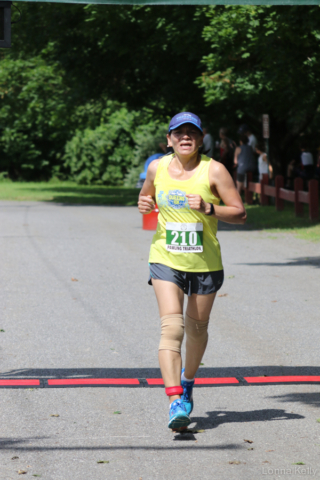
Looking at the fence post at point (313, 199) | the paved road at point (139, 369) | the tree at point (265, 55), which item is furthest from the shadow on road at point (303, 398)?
the fence post at point (313, 199)

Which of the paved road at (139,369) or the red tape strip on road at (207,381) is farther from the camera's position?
the red tape strip on road at (207,381)

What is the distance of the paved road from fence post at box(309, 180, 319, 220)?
15.2 feet

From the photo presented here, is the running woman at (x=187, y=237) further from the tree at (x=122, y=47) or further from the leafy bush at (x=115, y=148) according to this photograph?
the leafy bush at (x=115, y=148)

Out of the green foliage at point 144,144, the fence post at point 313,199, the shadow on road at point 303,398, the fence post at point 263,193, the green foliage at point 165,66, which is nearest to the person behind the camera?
the shadow on road at point 303,398

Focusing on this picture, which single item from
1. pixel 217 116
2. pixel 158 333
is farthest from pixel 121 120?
pixel 158 333

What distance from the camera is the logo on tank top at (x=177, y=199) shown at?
4.69 metres

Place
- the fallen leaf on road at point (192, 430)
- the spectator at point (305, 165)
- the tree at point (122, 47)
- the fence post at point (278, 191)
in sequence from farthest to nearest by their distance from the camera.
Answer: the spectator at point (305, 165) → the tree at point (122, 47) → the fence post at point (278, 191) → the fallen leaf on road at point (192, 430)

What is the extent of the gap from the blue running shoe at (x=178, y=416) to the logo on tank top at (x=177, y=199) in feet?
3.76

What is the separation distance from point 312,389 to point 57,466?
2167mm

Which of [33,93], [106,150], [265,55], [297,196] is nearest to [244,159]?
[297,196]

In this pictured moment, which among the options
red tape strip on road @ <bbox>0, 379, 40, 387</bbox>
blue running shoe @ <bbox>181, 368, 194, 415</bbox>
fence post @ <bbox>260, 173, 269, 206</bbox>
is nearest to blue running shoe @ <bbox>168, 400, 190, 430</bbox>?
blue running shoe @ <bbox>181, 368, 194, 415</bbox>

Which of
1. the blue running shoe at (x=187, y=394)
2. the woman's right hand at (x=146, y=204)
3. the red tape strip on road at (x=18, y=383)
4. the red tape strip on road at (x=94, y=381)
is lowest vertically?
the red tape strip on road at (x=94, y=381)

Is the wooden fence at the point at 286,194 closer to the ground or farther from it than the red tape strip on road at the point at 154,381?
farther from it

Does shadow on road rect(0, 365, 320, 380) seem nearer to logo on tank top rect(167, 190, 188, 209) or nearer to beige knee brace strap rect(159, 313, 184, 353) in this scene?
beige knee brace strap rect(159, 313, 184, 353)
